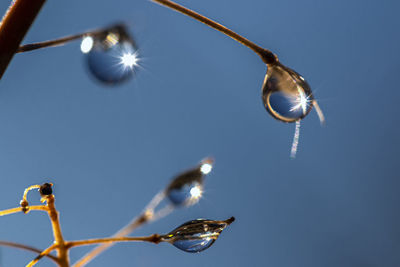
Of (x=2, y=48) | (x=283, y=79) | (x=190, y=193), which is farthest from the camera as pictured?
(x=190, y=193)

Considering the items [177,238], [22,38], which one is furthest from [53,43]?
[177,238]

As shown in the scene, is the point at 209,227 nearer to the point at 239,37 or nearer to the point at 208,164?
the point at 208,164

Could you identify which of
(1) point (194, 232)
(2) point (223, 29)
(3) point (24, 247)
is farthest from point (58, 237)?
(2) point (223, 29)

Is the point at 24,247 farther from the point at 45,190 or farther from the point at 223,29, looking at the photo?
the point at 223,29

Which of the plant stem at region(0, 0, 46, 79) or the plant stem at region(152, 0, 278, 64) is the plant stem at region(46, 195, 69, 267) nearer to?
the plant stem at region(0, 0, 46, 79)

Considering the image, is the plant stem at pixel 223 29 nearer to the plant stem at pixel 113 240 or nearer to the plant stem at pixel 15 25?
the plant stem at pixel 15 25

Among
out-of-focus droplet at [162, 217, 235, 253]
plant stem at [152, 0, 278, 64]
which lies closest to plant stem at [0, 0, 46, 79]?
plant stem at [152, 0, 278, 64]
